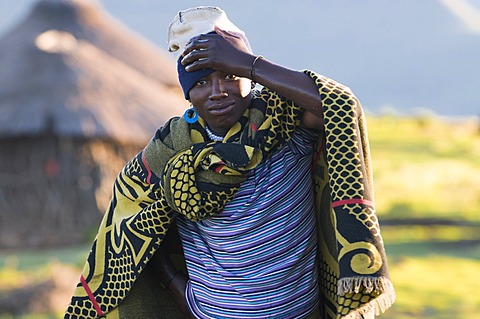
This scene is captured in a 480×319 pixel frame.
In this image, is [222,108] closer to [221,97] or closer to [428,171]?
[221,97]

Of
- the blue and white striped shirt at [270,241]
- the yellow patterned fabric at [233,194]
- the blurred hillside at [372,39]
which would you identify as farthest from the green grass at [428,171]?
the blue and white striped shirt at [270,241]

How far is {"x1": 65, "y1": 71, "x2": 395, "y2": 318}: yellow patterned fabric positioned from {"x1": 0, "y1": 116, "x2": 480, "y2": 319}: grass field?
6.33 meters

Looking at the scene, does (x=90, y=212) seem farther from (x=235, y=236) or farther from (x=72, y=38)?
(x=235, y=236)

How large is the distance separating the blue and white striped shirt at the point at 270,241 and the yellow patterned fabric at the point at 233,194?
40 mm

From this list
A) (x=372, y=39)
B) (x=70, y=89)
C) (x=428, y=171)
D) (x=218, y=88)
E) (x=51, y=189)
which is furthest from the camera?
(x=372, y=39)

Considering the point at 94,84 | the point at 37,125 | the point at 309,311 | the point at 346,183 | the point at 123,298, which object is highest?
the point at 94,84

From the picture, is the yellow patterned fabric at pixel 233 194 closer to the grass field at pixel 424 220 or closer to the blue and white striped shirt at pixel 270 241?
the blue and white striped shirt at pixel 270 241

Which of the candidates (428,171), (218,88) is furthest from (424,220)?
(218,88)

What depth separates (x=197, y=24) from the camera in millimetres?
2504

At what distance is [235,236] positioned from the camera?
8.29ft

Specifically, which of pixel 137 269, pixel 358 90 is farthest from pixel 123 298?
pixel 358 90

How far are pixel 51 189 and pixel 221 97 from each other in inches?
472

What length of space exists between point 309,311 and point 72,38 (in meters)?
14.5

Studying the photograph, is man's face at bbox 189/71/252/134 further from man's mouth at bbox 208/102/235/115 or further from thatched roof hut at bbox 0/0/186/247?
thatched roof hut at bbox 0/0/186/247
